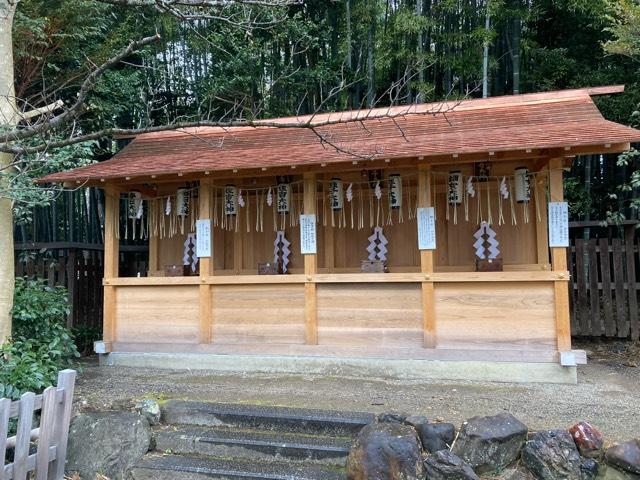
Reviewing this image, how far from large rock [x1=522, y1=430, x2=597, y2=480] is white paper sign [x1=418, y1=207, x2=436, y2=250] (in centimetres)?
274

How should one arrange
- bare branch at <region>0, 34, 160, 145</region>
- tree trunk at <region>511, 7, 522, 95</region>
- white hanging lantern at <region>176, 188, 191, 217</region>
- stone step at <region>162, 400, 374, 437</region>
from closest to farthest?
1. bare branch at <region>0, 34, 160, 145</region>
2. stone step at <region>162, 400, 374, 437</region>
3. white hanging lantern at <region>176, 188, 191, 217</region>
4. tree trunk at <region>511, 7, 522, 95</region>

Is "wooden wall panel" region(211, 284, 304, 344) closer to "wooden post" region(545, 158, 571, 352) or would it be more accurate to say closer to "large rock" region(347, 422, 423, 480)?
"large rock" region(347, 422, 423, 480)

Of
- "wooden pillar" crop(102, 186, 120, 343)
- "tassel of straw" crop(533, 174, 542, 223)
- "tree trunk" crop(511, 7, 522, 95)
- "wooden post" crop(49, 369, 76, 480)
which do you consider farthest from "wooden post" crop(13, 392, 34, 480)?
"tree trunk" crop(511, 7, 522, 95)

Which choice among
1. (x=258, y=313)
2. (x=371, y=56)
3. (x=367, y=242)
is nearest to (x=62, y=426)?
(x=258, y=313)

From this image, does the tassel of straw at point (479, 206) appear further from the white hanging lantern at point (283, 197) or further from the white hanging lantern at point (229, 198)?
the white hanging lantern at point (229, 198)

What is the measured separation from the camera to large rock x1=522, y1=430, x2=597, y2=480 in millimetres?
3508

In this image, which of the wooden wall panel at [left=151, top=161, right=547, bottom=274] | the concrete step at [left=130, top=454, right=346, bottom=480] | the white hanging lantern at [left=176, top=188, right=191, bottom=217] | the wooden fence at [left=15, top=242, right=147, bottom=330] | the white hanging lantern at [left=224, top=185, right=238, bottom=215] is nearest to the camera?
the concrete step at [left=130, top=454, right=346, bottom=480]

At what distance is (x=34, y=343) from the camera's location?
17.9 feet

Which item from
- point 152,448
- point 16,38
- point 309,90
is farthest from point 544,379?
point 16,38

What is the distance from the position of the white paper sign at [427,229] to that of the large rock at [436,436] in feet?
8.57

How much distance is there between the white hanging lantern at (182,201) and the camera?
7.33 meters

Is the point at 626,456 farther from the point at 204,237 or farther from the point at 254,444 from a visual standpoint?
the point at 204,237

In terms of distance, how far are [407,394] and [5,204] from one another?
473 cm

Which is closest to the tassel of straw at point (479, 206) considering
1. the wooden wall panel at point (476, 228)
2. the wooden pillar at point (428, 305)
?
the wooden wall panel at point (476, 228)
